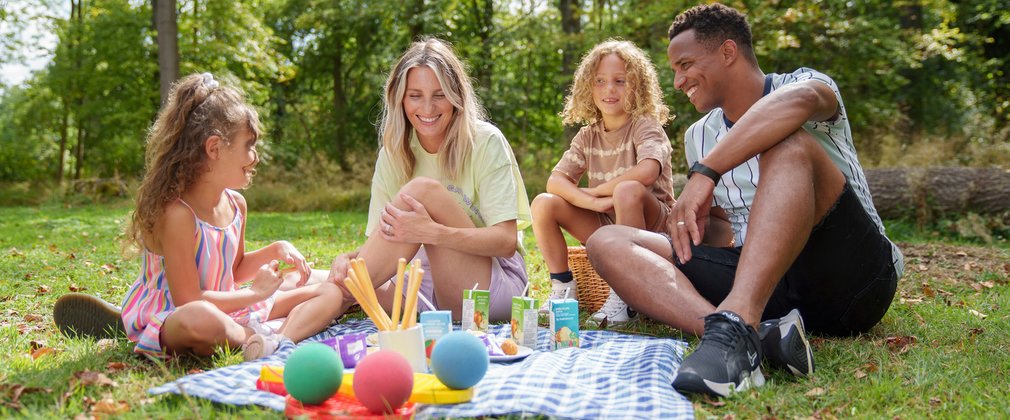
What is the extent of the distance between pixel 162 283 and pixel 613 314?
192cm

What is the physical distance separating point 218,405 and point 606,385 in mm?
1129

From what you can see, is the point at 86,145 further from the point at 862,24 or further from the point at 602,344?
the point at 602,344

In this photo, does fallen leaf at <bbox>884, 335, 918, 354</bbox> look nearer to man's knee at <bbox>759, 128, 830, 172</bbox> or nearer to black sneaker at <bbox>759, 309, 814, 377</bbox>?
black sneaker at <bbox>759, 309, 814, 377</bbox>

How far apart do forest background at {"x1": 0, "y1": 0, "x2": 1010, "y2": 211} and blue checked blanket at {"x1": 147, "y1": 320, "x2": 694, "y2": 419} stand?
7547 mm

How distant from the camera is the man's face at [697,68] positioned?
3.09m

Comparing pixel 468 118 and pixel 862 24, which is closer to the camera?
pixel 468 118

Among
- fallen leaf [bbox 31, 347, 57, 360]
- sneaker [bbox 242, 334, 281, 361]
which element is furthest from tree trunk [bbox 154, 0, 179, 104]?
sneaker [bbox 242, 334, 281, 361]

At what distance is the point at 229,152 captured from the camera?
2.93 metres

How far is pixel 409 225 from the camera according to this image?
10.1 ft

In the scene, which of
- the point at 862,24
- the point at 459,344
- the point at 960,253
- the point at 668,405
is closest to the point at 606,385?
the point at 668,405

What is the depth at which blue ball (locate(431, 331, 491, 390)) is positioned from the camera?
6.77 feet

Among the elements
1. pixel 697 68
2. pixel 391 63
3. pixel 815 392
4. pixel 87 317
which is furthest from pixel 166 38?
pixel 815 392

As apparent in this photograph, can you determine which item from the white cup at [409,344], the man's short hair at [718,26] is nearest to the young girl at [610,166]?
the man's short hair at [718,26]

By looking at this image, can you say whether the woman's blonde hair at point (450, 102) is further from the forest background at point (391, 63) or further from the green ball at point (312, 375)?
the forest background at point (391, 63)
